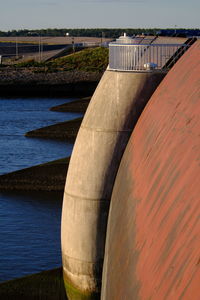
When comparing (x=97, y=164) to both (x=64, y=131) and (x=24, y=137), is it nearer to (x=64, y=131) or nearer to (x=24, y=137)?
(x=64, y=131)

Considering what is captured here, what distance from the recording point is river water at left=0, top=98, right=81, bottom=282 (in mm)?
17339

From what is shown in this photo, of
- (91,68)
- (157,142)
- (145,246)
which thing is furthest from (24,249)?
(91,68)

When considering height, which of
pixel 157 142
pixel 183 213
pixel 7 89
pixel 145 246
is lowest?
pixel 145 246

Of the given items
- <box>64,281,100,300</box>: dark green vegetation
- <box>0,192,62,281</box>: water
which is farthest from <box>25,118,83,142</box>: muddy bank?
<box>64,281,100,300</box>: dark green vegetation

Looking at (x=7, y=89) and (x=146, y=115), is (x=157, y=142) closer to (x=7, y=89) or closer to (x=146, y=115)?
(x=146, y=115)

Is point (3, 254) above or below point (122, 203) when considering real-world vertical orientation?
below

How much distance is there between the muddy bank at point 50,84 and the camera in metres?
76.5

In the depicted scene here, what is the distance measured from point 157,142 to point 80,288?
579 cm

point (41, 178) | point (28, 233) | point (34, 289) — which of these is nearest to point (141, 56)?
point (34, 289)

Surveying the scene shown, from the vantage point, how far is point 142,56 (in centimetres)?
1374

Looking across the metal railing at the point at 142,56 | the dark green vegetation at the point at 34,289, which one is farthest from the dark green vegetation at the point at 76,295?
the metal railing at the point at 142,56

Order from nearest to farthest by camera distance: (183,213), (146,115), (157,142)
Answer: (183,213)
(157,142)
(146,115)

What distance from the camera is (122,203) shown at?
32.7 ft

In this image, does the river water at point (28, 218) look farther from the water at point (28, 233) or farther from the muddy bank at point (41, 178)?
the muddy bank at point (41, 178)
